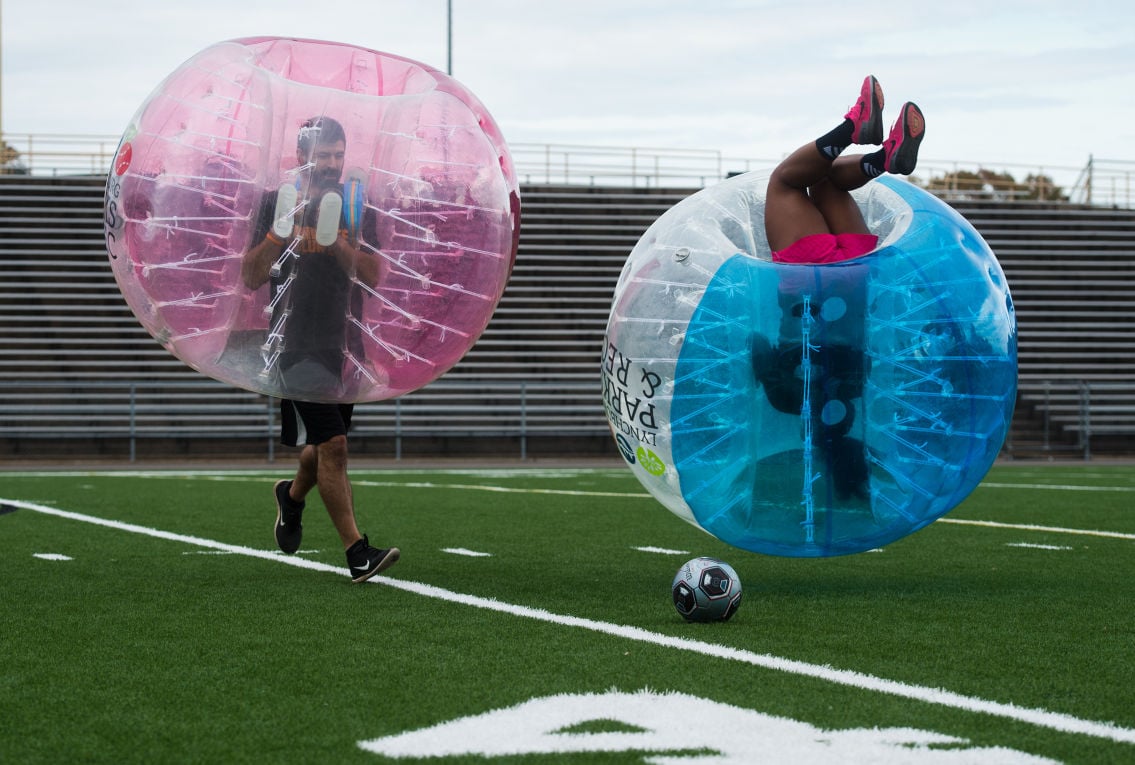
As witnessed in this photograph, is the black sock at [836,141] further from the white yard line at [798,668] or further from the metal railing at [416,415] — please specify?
the metal railing at [416,415]

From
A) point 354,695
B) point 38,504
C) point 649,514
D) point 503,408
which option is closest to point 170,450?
point 503,408

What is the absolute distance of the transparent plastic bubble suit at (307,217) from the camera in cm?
482

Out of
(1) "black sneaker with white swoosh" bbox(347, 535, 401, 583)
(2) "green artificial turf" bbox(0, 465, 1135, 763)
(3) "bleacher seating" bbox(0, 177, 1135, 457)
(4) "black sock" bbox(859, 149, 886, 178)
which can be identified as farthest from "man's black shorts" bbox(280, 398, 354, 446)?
(3) "bleacher seating" bbox(0, 177, 1135, 457)

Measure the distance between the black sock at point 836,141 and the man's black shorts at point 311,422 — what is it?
85.0 inches

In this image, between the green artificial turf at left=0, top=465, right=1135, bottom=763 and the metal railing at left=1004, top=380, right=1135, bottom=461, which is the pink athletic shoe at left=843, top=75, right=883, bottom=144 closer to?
the green artificial turf at left=0, top=465, right=1135, bottom=763

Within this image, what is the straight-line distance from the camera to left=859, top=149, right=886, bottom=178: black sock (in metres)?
5.18

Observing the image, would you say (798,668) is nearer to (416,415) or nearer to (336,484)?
(336,484)

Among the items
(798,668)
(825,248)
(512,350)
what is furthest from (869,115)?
(512,350)

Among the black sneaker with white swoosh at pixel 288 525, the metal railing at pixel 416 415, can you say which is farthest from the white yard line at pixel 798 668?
the metal railing at pixel 416 415

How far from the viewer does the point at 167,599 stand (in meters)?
5.21

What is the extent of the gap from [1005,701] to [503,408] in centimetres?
1748

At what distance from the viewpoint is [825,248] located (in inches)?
203

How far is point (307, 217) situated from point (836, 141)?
1.98m

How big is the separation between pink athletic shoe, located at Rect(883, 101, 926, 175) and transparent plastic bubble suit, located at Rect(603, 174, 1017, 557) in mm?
237
